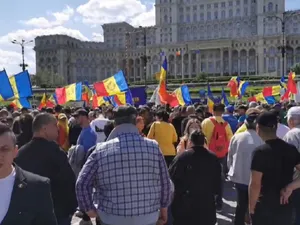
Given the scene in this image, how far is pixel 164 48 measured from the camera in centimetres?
10100

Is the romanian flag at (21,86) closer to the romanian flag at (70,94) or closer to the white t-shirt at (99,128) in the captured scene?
the romanian flag at (70,94)

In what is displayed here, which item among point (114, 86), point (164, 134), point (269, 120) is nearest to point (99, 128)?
point (164, 134)

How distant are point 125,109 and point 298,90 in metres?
17.0

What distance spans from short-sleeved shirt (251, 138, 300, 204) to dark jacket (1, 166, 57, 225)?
2120mm

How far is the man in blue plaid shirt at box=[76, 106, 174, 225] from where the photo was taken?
140 inches

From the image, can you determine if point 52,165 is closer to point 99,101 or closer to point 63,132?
point 63,132

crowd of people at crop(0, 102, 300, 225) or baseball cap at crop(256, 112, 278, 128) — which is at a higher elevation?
baseball cap at crop(256, 112, 278, 128)

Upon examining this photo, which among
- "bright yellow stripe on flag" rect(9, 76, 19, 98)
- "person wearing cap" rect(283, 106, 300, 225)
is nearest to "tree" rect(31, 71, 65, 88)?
"bright yellow stripe on flag" rect(9, 76, 19, 98)

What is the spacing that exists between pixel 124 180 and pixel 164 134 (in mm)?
3664

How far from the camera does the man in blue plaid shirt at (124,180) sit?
355 centimetres

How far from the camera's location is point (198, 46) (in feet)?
314

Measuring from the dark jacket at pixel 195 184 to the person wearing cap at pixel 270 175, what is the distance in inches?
24.5

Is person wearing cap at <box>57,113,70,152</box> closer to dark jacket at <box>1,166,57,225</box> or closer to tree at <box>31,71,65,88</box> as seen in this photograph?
dark jacket at <box>1,166,57,225</box>

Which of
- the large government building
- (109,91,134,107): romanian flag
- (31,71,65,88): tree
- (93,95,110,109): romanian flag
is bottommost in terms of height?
(93,95,110,109): romanian flag
